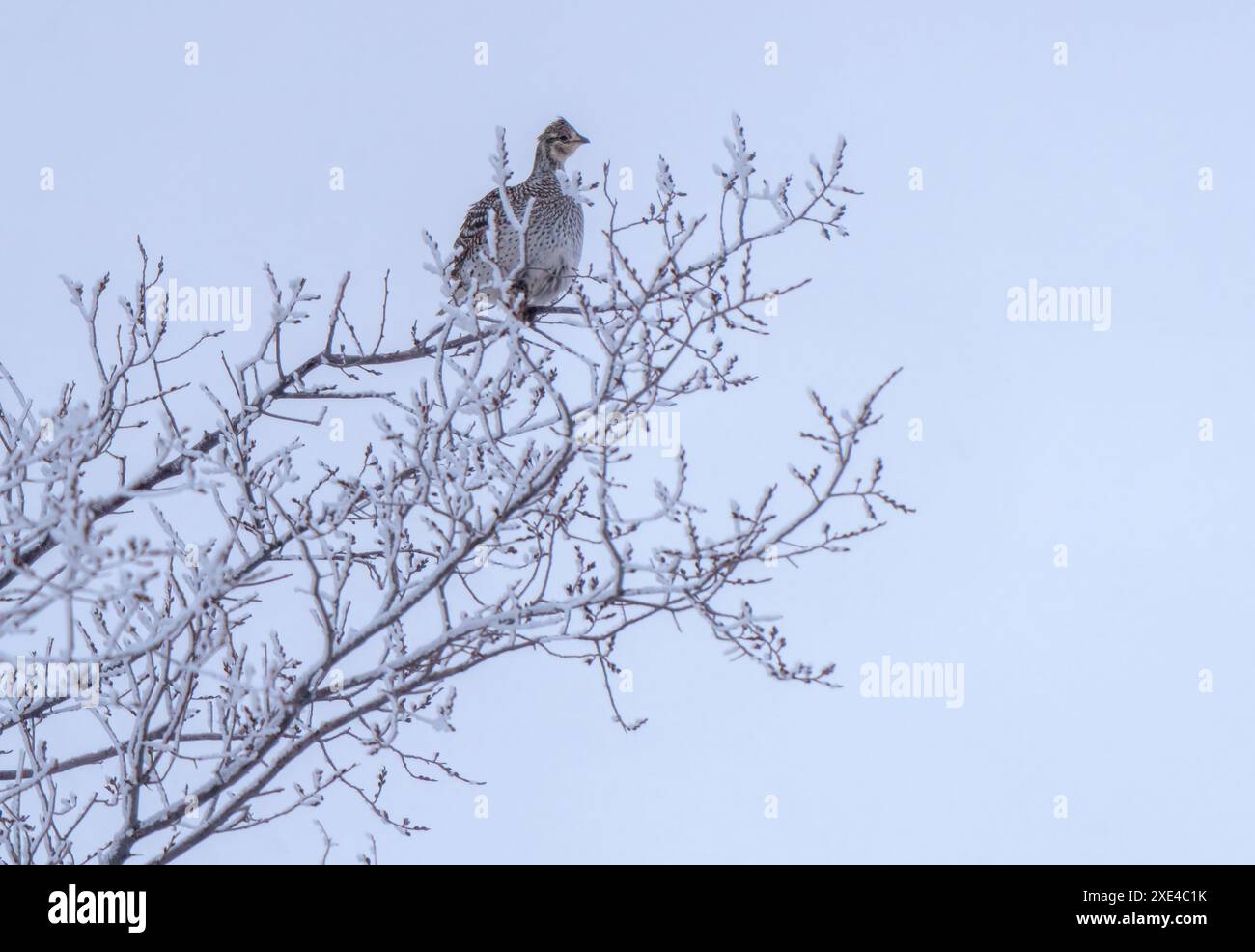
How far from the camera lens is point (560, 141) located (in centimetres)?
1045

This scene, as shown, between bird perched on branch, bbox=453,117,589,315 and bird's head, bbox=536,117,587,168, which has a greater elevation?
bird's head, bbox=536,117,587,168

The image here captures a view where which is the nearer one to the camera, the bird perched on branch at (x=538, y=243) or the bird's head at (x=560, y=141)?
the bird perched on branch at (x=538, y=243)

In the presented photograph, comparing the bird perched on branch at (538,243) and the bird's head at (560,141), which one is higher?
the bird's head at (560,141)

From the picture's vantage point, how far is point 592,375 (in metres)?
5.32

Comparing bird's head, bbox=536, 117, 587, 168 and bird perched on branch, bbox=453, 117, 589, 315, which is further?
bird's head, bbox=536, 117, 587, 168

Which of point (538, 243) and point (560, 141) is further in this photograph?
point (560, 141)

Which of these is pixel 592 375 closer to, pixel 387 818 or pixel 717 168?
pixel 717 168

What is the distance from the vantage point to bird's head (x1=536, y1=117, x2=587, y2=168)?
34.3 feet

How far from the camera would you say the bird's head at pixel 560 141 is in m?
10.5

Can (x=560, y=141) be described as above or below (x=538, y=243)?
above
